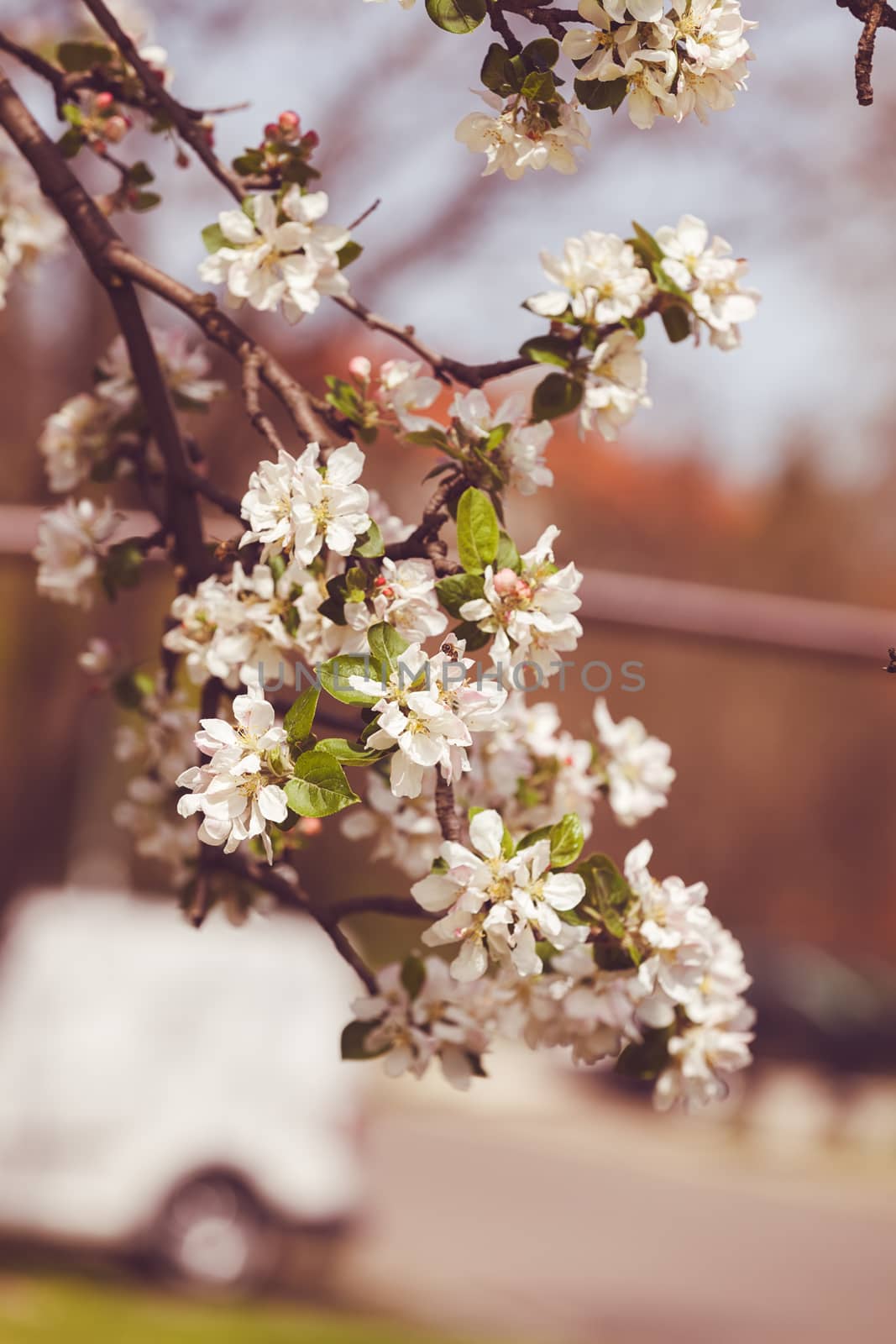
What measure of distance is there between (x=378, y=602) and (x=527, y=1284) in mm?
7567

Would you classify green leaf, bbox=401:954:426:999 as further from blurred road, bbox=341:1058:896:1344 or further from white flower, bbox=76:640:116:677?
blurred road, bbox=341:1058:896:1344

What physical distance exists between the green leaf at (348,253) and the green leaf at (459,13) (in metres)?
0.29

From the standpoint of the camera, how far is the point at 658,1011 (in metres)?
1.36

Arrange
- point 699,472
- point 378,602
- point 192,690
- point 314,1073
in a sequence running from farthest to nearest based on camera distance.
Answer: point 699,472
point 314,1073
point 192,690
point 378,602

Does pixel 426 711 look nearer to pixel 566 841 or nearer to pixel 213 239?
pixel 566 841

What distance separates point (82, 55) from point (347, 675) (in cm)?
114

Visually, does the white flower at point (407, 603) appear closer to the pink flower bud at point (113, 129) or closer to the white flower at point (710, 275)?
the white flower at point (710, 275)

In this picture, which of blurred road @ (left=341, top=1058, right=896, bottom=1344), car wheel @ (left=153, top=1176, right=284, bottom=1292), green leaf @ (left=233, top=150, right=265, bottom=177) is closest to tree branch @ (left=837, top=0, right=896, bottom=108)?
green leaf @ (left=233, top=150, right=265, bottom=177)

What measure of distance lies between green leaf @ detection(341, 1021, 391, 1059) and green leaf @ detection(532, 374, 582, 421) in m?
0.65

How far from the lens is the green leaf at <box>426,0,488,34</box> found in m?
1.22

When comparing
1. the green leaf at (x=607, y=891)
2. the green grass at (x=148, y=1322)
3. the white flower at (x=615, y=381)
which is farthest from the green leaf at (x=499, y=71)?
the green grass at (x=148, y=1322)

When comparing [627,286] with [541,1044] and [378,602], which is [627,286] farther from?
[541,1044]

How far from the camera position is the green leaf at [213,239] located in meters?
1.46

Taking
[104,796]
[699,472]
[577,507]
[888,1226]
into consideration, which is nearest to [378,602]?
[104,796]
